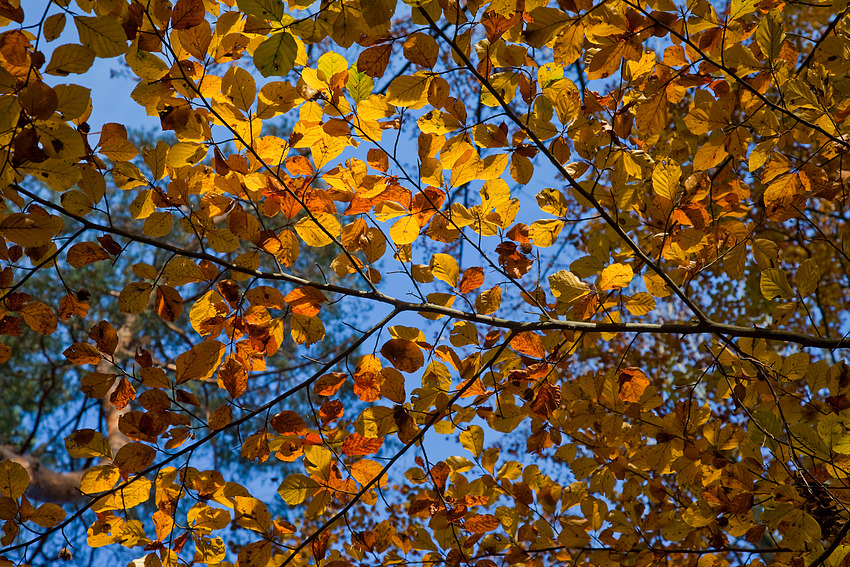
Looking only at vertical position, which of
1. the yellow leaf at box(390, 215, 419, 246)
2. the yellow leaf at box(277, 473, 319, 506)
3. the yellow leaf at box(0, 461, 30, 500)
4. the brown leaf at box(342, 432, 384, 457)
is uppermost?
the yellow leaf at box(390, 215, 419, 246)

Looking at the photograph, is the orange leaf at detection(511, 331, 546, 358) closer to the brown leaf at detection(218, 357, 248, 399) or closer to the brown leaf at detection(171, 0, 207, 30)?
the brown leaf at detection(218, 357, 248, 399)

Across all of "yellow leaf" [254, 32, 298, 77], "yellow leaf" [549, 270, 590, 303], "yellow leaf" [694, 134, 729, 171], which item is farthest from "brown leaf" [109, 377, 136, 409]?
"yellow leaf" [694, 134, 729, 171]

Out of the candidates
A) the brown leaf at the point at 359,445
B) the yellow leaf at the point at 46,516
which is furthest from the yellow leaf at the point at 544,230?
the yellow leaf at the point at 46,516

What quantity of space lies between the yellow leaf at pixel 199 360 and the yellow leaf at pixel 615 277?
954 mm

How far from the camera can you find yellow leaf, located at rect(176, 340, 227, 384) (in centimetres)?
122

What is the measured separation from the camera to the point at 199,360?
48.6 inches

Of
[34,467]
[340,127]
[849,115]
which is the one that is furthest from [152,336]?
[849,115]

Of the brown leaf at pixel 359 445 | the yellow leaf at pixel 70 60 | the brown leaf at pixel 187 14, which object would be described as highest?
the brown leaf at pixel 187 14

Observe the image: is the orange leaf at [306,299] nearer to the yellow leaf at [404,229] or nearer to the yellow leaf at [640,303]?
the yellow leaf at [404,229]

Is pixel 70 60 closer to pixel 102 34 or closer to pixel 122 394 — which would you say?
pixel 102 34

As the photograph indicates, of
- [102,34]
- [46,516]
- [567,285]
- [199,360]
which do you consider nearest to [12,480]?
[46,516]

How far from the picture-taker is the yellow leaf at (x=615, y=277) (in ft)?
3.99

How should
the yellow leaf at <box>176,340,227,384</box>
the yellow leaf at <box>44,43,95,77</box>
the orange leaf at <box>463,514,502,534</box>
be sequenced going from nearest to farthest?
the yellow leaf at <box>44,43,95,77</box>
the yellow leaf at <box>176,340,227,384</box>
the orange leaf at <box>463,514,502,534</box>

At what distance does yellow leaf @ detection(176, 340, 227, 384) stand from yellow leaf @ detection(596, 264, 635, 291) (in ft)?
3.13
